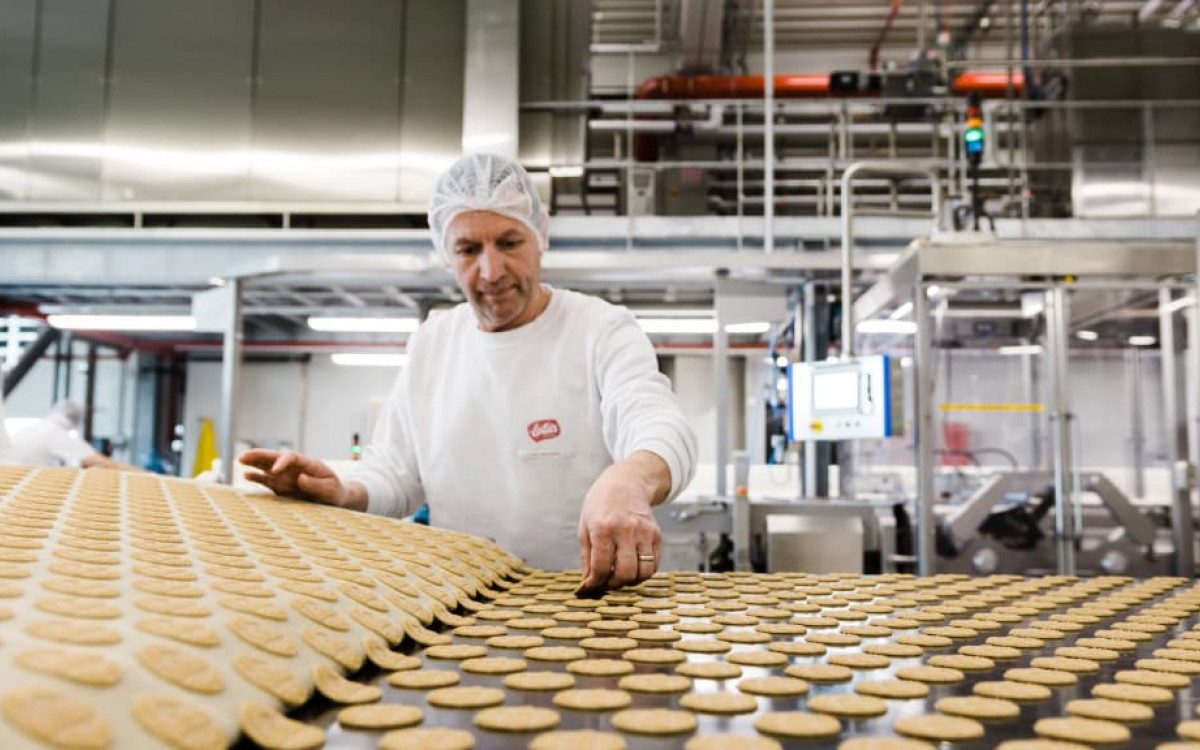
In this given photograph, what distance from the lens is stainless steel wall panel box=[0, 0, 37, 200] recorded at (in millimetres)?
6324

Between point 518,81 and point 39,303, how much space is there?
4732mm

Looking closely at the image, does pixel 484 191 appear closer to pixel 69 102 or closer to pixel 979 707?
pixel 979 707

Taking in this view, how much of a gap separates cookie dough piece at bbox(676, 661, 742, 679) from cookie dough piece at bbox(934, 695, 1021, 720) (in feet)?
0.50

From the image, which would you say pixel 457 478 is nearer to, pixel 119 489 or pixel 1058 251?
pixel 119 489

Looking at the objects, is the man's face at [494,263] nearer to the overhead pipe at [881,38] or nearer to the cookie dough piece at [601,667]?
the cookie dough piece at [601,667]

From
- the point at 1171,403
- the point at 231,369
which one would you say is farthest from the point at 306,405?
the point at 1171,403

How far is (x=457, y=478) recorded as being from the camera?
1781 millimetres

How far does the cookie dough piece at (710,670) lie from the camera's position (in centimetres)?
67

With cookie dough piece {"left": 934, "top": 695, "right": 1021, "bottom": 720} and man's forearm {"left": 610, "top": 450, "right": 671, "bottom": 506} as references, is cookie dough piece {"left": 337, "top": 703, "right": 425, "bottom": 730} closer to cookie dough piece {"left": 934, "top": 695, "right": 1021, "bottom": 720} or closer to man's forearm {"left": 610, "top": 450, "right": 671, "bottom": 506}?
cookie dough piece {"left": 934, "top": 695, "right": 1021, "bottom": 720}

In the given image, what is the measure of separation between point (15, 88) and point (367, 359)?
4731mm

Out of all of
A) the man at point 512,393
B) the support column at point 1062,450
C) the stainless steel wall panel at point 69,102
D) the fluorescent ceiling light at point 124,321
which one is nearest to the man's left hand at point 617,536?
the man at point 512,393

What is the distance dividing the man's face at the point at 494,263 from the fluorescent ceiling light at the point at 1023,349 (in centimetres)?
399

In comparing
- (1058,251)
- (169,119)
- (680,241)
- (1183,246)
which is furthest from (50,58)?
(1183,246)

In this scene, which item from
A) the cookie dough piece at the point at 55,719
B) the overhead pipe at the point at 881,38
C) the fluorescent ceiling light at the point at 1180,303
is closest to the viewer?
the cookie dough piece at the point at 55,719
